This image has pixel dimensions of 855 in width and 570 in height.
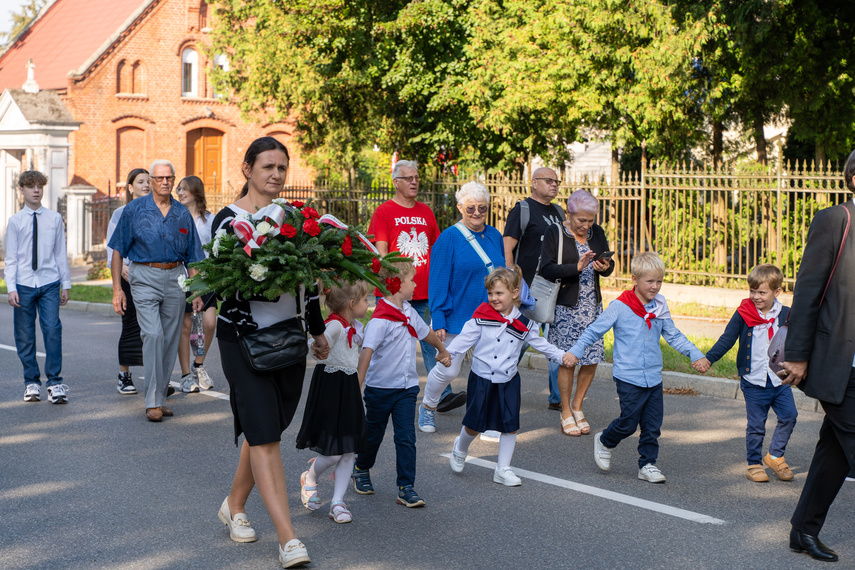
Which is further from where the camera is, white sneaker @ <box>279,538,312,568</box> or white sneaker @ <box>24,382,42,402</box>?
white sneaker @ <box>24,382,42,402</box>

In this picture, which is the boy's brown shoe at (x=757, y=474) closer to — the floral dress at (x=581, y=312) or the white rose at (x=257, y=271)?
the floral dress at (x=581, y=312)

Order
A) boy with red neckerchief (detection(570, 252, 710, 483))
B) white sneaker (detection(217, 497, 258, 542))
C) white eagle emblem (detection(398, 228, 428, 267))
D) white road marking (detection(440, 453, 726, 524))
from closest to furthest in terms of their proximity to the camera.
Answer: white sneaker (detection(217, 497, 258, 542)) → white road marking (detection(440, 453, 726, 524)) → boy with red neckerchief (detection(570, 252, 710, 483)) → white eagle emblem (detection(398, 228, 428, 267))

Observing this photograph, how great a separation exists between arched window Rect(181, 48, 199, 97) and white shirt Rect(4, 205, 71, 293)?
30.6 meters

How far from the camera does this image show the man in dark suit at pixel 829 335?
14.5ft

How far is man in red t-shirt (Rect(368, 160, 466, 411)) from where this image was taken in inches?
312

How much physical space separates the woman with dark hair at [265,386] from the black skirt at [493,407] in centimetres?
154

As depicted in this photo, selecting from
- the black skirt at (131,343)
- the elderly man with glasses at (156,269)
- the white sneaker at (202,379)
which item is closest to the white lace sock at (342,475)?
the elderly man with glasses at (156,269)

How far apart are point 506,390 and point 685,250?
35.6ft

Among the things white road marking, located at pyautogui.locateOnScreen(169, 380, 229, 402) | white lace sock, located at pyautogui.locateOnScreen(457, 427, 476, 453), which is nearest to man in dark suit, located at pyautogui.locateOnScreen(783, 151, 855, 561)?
white lace sock, located at pyautogui.locateOnScreen(457, 427, 476, 453)

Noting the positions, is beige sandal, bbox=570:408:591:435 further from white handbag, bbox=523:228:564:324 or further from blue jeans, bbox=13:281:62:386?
blue jeans, bbox=13:281:62:386

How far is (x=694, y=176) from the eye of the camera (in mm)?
15648

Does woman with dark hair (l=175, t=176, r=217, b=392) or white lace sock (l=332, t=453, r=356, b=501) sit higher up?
woman with dark hair (l=175, t=176, r=217, b=392)

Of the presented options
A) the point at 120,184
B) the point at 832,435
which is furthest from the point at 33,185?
the point at 120,184

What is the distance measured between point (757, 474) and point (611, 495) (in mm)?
1053
